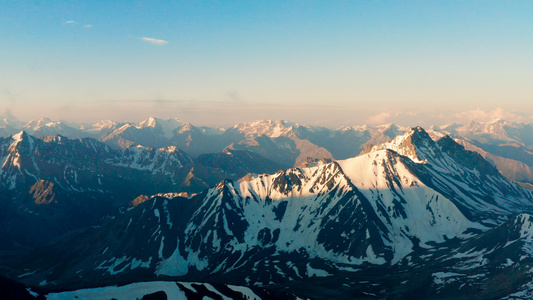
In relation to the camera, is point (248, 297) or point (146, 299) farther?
point (248, 297)

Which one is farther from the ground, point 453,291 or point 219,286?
point 219,286

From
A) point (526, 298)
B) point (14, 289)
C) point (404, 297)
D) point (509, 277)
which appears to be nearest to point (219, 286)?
point (14, 289)

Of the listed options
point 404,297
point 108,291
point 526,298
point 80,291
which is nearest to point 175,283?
point 108,291

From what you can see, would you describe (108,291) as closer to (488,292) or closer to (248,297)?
(248,297)

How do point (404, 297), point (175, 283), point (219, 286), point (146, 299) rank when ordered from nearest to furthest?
point (146, 299) → point (175, 283) → point (219, 286) → point (404, 297)

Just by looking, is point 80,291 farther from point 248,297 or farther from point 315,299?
point 315,299

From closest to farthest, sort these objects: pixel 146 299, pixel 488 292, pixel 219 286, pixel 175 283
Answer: pixel 146 299 < pixel 175 283 < pixel 219 286 < pixel 488 292

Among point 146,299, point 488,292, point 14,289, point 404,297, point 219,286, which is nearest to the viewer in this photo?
point 14,289

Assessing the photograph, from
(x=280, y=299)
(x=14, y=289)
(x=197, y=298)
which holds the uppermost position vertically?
(x=14, y=289)

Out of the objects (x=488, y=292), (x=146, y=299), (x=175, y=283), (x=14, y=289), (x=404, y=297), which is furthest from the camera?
(x=404, y=297)
